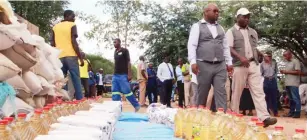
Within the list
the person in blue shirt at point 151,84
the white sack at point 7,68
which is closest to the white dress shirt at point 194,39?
the white sack at point 7,68

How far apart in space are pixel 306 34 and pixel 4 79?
8.97 metres

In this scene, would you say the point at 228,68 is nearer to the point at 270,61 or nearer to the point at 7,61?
the point at 7,61

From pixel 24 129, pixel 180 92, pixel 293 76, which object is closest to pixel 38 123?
pixel 24 129

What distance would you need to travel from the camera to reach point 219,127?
322 cm

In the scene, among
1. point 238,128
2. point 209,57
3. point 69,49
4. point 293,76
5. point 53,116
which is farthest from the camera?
point 293,76

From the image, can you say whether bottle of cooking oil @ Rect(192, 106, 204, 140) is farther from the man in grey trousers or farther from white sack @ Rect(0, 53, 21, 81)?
white sack @ Rect(0, 53, 21, 81)

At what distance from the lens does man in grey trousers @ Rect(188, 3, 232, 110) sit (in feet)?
16.1

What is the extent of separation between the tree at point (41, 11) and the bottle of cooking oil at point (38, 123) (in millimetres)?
13389

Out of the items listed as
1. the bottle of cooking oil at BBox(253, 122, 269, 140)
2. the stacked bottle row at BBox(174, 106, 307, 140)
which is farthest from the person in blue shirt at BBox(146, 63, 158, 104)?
the bottle of cooking oil at BBox(253, 122, 269, 140)

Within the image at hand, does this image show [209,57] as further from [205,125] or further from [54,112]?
[54,112]

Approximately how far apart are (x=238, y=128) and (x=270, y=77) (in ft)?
24.0

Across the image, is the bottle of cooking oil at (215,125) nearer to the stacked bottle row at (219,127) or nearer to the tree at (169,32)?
the stacked bottle row at (219,127)

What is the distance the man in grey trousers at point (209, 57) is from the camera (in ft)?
16.1

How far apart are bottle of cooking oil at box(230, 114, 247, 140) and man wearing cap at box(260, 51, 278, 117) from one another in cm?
689
